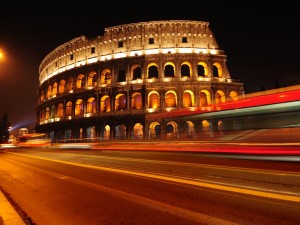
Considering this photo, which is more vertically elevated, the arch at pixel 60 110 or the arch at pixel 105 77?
the arch at pixel 105 77

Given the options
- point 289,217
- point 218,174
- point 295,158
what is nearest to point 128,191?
point 218,174

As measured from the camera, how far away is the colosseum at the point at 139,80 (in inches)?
1235

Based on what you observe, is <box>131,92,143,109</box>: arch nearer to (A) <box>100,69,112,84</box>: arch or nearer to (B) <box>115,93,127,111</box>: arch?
(B) <box>115,93,127,111</box>: arch

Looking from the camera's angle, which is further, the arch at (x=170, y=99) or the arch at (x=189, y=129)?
the arch at (x=170, y=99)

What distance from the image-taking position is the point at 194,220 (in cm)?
302

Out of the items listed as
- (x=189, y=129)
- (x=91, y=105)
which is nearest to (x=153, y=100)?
(x=91, y=105)

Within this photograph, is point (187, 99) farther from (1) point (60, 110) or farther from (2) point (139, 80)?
(1) point (60, 110)

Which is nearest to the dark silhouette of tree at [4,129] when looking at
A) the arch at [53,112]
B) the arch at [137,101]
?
the arch at [53,112]

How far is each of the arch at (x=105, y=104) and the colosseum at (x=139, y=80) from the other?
144mm

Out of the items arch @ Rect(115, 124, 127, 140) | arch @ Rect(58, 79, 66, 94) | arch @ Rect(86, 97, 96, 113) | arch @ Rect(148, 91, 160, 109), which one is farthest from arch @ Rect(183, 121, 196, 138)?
arch @ Rect(58, 79, 66, 94)

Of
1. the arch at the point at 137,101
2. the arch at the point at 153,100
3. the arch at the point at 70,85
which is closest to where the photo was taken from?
the arch at the point at 153,100

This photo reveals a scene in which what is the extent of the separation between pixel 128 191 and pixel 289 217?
9.51 feet

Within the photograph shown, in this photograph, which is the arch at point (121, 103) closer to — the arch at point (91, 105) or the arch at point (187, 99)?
the arch at point (91, 105)

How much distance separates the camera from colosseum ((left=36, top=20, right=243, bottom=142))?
103 ft
